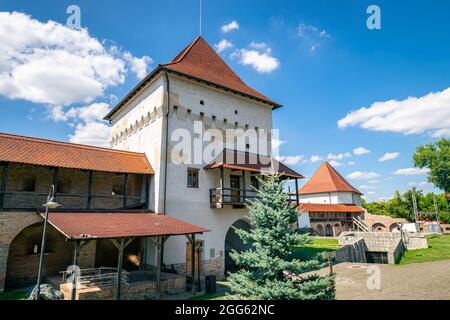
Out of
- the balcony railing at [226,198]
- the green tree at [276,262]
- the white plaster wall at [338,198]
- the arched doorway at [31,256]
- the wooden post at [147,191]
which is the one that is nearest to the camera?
the green tree at [276,262]

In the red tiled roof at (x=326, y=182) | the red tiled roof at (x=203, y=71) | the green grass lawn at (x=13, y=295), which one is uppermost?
the red tiled roof at (x=203, y=71)

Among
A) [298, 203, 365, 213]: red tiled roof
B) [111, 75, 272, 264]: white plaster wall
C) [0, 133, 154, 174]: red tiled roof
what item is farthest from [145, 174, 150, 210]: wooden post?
[298, 203, 365, 213]: red tiled roof

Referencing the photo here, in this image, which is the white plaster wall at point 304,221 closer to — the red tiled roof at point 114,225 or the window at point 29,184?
the red tiled roof at point 114,225

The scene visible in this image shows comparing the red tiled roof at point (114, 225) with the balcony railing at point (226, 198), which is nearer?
the red tiled roof at point (114, 225)

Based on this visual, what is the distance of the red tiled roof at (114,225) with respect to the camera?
10.6m

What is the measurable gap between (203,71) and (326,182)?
112 feet

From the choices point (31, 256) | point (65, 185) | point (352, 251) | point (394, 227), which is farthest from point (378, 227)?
point (31, 256)

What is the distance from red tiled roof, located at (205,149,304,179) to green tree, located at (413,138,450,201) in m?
40.7

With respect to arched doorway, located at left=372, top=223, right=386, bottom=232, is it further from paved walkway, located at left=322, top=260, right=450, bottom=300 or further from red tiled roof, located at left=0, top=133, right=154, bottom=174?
red tiled roof, located at left=0, top=133, right=154, bottom=174

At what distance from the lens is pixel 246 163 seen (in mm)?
18625

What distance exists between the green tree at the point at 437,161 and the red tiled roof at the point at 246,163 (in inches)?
1602

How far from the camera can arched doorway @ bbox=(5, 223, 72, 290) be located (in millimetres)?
13086

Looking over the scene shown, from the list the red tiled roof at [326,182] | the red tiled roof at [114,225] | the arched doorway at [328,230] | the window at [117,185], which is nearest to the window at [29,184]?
the red tiled roof at [114,225]
